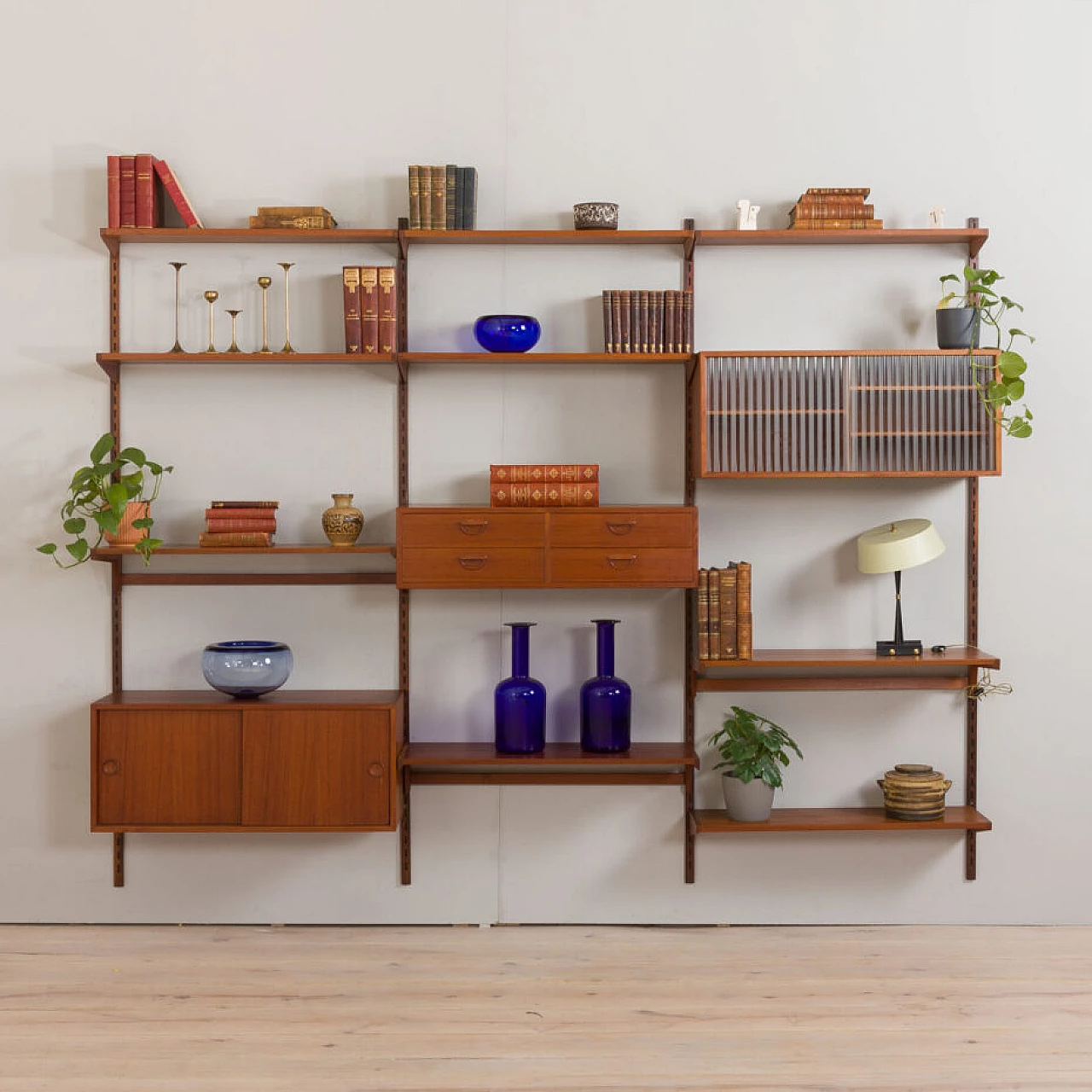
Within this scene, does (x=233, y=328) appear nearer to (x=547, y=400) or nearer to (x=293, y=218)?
(x=293, y=218)

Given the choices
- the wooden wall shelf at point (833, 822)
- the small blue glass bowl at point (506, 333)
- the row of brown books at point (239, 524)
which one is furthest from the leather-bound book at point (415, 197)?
the wooden wall shelf at point (833, 822)

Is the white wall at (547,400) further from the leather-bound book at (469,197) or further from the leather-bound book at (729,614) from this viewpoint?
the leather-bound book at (729,614)

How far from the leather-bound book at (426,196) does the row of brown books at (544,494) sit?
0.82 metres

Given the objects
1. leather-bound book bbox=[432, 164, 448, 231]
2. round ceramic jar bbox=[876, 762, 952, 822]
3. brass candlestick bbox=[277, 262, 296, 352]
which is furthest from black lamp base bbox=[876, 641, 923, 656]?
brass candlestick bbox=[277, 262, 296, 352]

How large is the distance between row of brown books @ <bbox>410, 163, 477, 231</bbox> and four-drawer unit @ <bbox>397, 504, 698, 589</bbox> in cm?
89

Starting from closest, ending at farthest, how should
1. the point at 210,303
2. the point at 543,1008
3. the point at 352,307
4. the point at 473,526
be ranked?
the point at 543,1008, the point at 473,526, the point at 352,307, the point at 210,303

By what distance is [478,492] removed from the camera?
3656 millimetres

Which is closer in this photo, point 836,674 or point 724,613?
point 724,613

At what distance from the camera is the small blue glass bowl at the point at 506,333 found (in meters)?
3.45

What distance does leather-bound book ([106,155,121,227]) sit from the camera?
347 cm

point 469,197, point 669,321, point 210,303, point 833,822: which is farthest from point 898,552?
point 210,303

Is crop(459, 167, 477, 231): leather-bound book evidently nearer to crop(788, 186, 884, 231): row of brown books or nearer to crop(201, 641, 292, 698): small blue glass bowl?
crop(788, 186, 884, 231): row of brown books

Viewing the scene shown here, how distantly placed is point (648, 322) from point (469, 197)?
677mm

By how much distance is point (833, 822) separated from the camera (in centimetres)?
347
